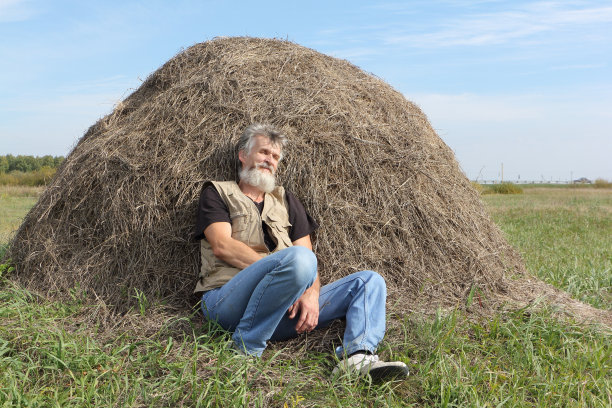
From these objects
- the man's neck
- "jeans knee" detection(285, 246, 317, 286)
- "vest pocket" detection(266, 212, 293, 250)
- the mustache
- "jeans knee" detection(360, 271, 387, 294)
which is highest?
the mustache

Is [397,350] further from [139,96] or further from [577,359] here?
[139,96]

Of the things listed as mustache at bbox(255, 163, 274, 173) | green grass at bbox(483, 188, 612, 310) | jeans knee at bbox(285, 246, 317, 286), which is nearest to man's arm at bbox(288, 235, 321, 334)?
jeans knee at bbox(285, 246, 317, 286)

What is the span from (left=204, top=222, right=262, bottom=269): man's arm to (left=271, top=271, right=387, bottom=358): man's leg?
450mm

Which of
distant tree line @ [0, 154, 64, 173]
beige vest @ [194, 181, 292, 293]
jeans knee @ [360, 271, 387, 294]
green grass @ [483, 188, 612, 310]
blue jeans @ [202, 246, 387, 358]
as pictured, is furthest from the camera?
distant tree line @ [0, 154, 64, 173]

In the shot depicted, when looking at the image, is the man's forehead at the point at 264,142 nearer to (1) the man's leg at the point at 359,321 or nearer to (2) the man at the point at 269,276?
(2) the man at the point at 269,276

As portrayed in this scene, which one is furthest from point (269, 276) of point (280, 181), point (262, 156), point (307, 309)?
point (280, 181)

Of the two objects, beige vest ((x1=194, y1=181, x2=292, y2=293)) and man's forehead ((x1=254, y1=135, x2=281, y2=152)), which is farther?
man's forehead ((x1=254, y1=135, x2=281, y2=152))

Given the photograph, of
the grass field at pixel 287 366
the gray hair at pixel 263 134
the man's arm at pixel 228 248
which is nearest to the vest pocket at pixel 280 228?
the man's arm at pixel 228 248

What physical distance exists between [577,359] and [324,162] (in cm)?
239

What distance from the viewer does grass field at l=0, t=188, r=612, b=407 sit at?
308 centimetres

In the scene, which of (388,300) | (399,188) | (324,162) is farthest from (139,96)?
(388,300)

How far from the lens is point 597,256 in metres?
7.88

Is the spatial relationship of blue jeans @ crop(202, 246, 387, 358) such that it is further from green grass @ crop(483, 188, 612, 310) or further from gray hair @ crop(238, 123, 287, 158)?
green grass @ crop(483, 188, 612, 310)

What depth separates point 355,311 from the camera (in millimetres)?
3430
